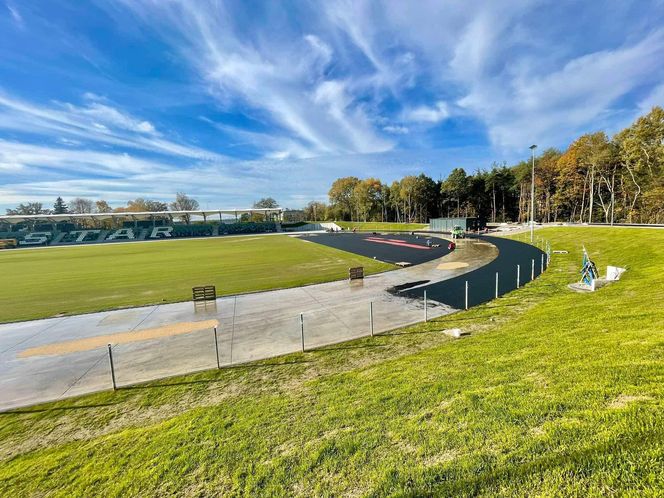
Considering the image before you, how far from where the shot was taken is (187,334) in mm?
12594

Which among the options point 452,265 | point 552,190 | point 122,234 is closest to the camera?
point 452,265

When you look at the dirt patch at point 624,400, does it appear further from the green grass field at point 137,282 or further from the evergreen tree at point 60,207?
the evergreen tree at point 60,207

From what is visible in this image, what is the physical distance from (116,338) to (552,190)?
105 metres

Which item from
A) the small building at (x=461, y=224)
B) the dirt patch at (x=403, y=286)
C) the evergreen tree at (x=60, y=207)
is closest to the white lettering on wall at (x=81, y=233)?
the evergreen tree at (x=60, y=207)

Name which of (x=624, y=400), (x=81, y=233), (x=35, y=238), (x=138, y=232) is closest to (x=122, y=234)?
(x=138, y=232)

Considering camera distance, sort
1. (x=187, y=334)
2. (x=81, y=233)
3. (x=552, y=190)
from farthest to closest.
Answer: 1. (x=81, y=233)
2. (x=552, y=190)
3. (x=187, y=334)

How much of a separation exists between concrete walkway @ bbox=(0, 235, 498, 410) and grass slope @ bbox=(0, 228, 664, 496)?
115cm

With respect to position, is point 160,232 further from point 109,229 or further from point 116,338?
point 116,338

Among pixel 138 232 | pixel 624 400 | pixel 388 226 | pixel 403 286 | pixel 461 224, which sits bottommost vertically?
pixel 403 286

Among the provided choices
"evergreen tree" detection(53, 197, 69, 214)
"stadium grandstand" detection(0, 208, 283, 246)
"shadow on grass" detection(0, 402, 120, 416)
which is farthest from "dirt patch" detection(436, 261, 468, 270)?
"evergreen tree" detection(53, 197, 69, 214)

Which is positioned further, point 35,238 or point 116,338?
point 35,238

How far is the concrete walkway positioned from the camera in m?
9.35

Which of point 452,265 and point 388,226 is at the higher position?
point 388,226

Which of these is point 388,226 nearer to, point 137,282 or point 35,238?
point 137,282
